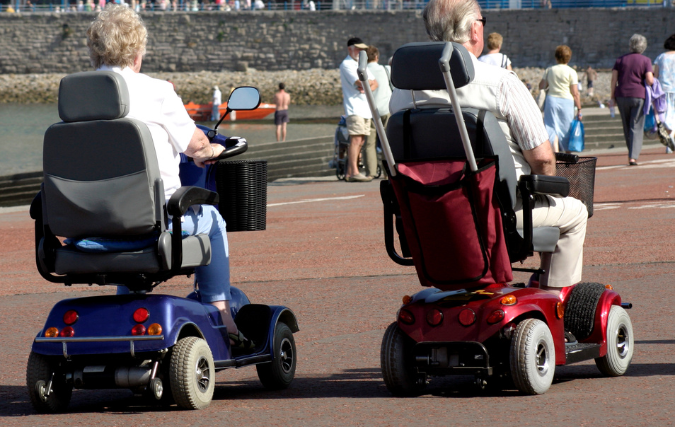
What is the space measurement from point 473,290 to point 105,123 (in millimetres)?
1646

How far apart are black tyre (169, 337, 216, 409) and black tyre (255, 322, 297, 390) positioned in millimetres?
473

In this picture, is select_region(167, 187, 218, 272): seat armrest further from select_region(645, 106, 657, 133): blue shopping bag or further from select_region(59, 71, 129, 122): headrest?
select_region(645, 106, 657, 133): blue shopping bag

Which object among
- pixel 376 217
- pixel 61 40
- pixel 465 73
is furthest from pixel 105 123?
pixel 61 40

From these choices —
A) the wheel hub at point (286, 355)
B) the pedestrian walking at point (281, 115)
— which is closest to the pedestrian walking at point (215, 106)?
the pedestrian walking at point (281, 115)

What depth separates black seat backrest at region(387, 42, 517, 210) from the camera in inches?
175

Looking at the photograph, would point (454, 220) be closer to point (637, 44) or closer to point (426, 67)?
point (426, 67)

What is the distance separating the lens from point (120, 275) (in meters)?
4.55

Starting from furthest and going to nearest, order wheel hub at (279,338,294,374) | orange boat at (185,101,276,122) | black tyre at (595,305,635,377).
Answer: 1. orange boat at (185,101,276,122)
2. wheel hub at (279,338,294,374)
3. black tyre at (595,305,635,377)

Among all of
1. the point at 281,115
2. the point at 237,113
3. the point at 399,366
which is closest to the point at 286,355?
the point at 399,366

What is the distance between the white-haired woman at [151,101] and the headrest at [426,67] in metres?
0.84

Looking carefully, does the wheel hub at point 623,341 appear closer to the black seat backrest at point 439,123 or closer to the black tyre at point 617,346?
the black tyre at point 617,346

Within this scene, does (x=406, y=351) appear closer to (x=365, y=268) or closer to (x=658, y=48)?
(x=365, y=268)

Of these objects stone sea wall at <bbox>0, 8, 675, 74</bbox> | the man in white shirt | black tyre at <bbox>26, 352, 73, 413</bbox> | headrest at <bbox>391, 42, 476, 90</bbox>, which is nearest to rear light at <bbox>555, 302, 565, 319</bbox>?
headrest at <bbox>391, 42, 476, 90</bbox>

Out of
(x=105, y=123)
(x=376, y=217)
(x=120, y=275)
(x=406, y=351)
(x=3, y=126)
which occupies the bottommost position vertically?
(x=3, y=126)
